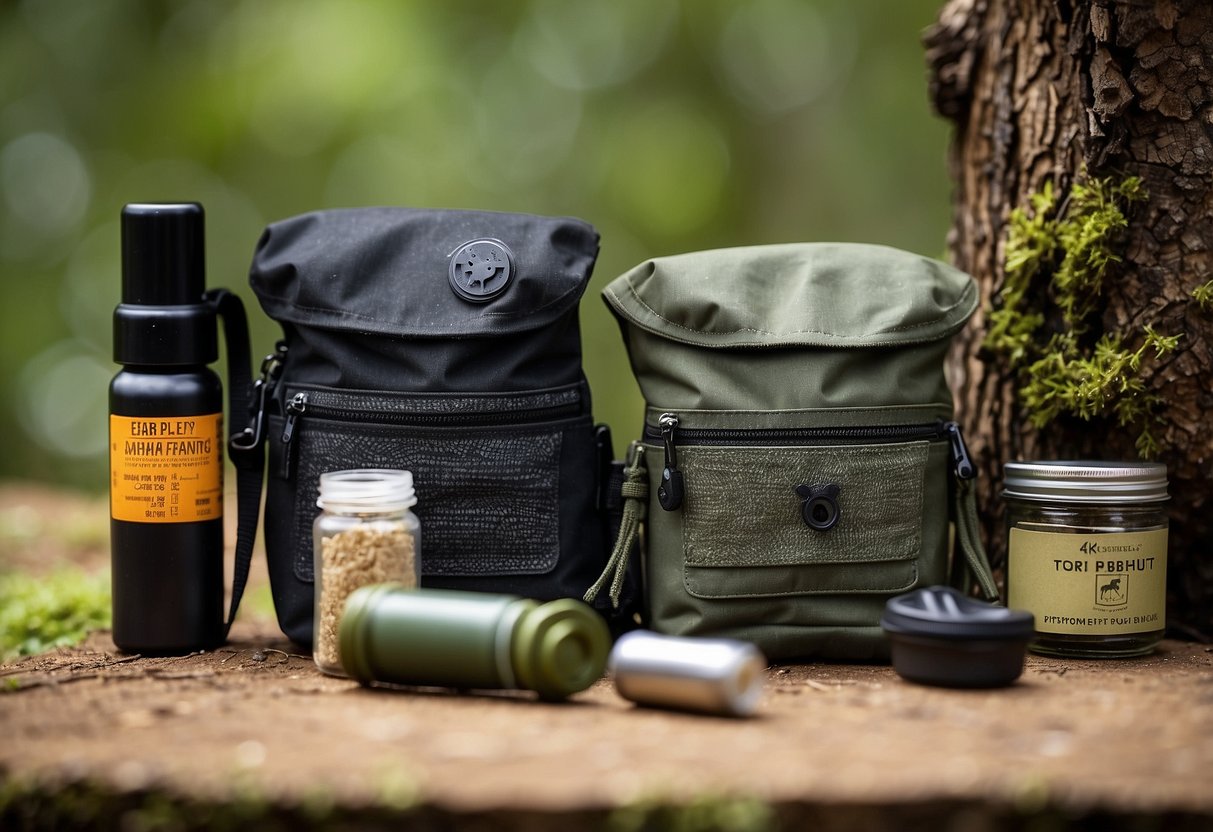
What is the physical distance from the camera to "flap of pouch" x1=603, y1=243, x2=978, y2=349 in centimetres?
286

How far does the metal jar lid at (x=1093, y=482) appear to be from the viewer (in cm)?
277

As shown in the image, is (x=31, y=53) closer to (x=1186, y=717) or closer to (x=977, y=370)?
(x=977, y=370)

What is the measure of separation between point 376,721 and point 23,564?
10.2 ft

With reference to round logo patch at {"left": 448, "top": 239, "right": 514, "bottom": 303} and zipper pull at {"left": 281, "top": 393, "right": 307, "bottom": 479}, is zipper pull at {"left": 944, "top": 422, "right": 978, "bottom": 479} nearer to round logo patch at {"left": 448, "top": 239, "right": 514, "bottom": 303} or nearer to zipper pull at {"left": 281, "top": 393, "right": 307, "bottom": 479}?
round logo patch at {"left": 448, "top": 239, "right": 514, "bottom": 303}

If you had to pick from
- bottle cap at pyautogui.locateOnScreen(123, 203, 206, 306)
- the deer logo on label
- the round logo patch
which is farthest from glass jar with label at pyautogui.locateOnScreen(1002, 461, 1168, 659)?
bottle cap at pyautogui.locateOnScreen(123, 203, 206, 306)

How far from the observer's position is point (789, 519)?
110 inches

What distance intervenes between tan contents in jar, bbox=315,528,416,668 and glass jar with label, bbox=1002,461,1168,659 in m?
1.54

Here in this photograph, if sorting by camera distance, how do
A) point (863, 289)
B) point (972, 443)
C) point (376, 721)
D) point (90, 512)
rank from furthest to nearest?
point (90, 512) < point (972, 443) < point (863, 289) < point (376, 721)

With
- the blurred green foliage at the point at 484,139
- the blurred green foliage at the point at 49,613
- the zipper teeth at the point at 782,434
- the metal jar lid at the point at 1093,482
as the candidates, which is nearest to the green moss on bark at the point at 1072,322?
the metal jar lid at the point at 1093,482

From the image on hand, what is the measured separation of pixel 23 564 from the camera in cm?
461

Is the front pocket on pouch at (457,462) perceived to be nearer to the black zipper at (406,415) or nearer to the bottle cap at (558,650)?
the black zipper at (406,415)

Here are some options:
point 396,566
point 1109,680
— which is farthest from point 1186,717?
point 396,566

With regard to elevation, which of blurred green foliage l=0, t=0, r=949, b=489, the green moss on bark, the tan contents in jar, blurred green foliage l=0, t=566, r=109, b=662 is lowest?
blurred green foliage l=0, t=566, r=109, b=662

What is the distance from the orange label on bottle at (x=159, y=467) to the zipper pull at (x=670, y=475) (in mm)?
1176
